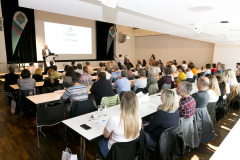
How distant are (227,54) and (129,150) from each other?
12.1 m

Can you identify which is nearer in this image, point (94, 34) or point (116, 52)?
point (94, 34)

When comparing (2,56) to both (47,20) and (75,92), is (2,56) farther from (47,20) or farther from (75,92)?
(75,92)

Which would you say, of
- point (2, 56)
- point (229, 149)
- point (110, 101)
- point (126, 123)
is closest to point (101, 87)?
point (110, 101)

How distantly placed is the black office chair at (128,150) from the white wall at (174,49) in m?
13.0

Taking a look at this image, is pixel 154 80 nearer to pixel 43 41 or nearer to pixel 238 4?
pixel 238 4

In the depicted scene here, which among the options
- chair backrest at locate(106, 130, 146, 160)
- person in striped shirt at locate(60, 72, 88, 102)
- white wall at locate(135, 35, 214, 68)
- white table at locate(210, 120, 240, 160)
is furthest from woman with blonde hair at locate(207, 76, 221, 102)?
white wall at locate(135, 35, 214, 68)

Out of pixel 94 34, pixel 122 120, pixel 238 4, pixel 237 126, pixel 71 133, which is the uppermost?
pixel 94 34

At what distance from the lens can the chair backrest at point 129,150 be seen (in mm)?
1969

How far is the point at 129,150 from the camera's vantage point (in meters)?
2.06

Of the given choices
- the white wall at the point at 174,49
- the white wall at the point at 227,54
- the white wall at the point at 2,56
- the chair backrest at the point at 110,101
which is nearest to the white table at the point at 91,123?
the chair backrest at the point at 110,101

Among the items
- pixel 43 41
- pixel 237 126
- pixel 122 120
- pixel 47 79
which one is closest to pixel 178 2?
pixel 122 120

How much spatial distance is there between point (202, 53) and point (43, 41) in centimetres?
1212

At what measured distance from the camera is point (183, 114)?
9.28 ft

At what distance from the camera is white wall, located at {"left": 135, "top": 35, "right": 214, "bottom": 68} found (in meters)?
13.3
